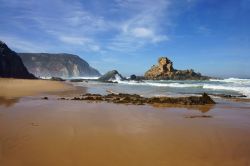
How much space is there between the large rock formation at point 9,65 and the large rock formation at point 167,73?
30692 mm

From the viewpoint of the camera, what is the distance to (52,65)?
541 feet

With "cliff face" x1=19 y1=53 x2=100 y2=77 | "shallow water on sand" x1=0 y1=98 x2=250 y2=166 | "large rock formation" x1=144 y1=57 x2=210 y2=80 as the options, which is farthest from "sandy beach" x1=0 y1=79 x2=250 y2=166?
"cliff face" x1=19 y1=53 x2=100 y2=77

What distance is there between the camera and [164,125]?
7.31m

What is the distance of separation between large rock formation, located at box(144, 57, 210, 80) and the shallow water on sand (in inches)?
2222

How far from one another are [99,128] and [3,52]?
126 ft

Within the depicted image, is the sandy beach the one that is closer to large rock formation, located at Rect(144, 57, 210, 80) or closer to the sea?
the sea

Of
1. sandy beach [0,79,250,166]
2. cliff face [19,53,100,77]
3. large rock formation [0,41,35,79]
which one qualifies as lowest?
sandy beach [0,79,250,166]

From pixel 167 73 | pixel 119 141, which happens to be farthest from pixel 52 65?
pixel 119 141

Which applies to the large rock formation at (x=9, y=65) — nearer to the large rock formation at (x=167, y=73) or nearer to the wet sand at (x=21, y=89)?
the wet sand at (x=21, y=89)

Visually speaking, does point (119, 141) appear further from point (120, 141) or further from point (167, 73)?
point (167, 73)

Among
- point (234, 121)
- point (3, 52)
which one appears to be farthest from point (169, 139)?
point (3, 52)

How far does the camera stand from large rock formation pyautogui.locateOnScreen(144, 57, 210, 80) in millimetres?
64006

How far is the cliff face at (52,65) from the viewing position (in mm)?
153375

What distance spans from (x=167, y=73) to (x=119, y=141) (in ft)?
201
